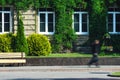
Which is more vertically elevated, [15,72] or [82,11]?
[82,11]

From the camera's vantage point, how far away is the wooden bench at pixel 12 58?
31125mm

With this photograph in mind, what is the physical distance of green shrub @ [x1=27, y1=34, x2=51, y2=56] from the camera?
113 ft

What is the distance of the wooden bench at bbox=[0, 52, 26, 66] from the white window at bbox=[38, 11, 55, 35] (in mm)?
6066

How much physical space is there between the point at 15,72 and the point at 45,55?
6997 millimetres

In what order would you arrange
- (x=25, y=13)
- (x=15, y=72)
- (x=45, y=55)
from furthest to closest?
(x=25, y=13) → (x=45, y=55) → (x=15, y=72)

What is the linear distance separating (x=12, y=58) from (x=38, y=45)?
3.66m

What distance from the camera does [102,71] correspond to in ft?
91.5

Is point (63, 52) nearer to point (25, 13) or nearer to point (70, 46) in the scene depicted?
point (70, 46)

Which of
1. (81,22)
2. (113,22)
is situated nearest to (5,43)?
(81,22)

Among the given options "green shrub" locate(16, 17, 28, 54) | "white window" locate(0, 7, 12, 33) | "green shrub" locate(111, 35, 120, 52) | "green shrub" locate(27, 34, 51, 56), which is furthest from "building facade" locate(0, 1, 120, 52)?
"green shrub" locate(27, 34, 51, 56)

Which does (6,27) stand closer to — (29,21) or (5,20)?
(5,20)

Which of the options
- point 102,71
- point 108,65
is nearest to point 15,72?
point 102,71

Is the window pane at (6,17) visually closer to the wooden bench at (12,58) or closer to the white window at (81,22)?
the white window at (81,22)

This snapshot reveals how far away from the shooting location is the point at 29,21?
36844mm
